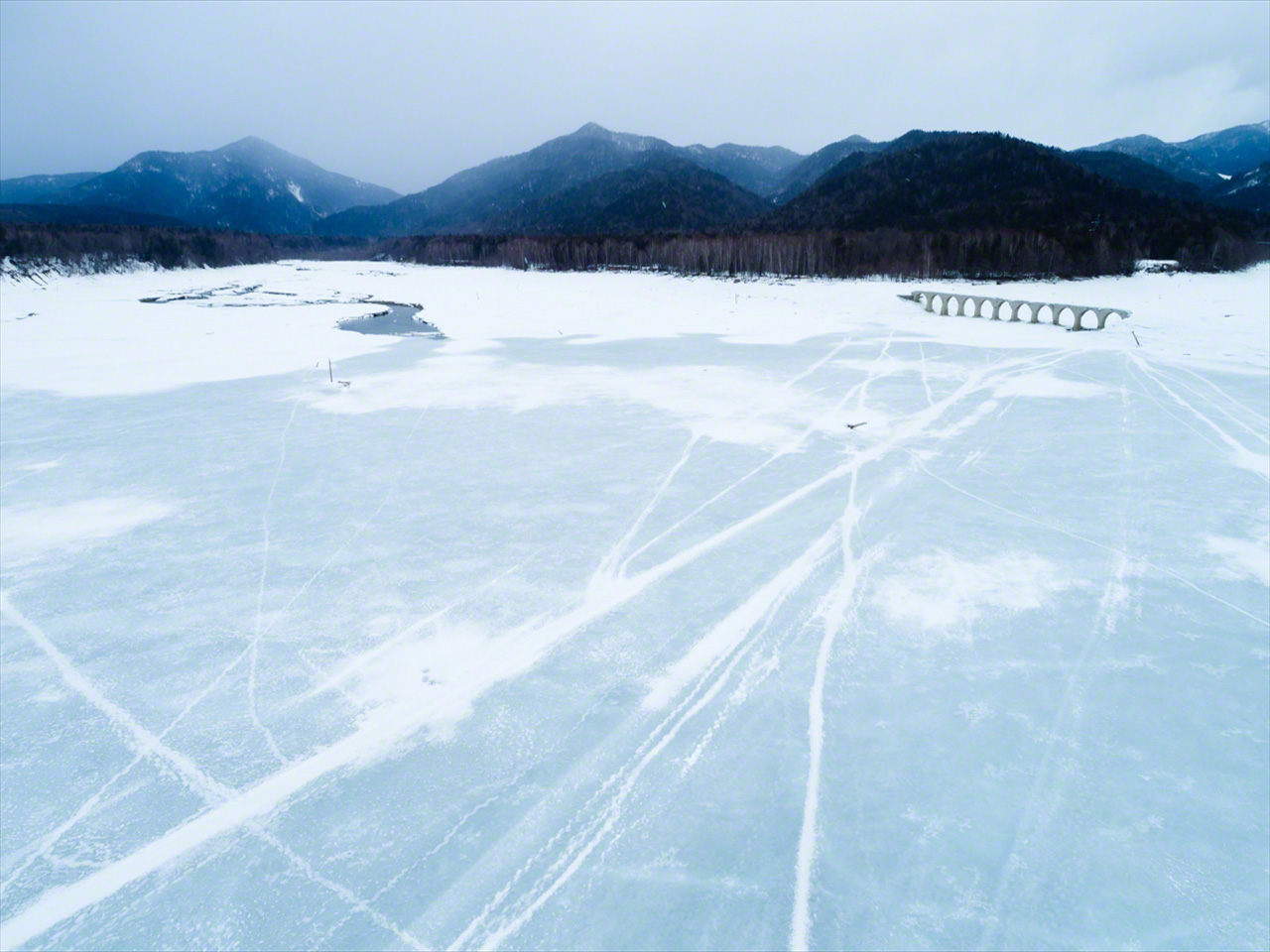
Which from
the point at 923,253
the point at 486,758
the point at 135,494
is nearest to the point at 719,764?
the point at 486,758

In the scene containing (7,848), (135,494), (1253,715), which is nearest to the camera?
(7,848)

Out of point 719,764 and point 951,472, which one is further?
point 951,472

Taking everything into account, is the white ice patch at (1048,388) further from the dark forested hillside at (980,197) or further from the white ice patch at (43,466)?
the dark forested hillside at (980,197)

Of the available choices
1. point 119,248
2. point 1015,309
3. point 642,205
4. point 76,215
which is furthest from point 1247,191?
point 76,215

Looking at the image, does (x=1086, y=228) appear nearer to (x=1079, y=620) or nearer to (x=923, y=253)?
(x=923, y=253)

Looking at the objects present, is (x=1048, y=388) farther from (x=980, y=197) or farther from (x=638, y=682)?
(x=980, y=197)

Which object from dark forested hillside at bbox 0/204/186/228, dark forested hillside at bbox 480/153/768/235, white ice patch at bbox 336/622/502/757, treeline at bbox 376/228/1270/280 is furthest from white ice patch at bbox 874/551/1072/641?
dark forested hillside at bbox 0/204/186/228

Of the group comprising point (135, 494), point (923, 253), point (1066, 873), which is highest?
point (923, 253)
